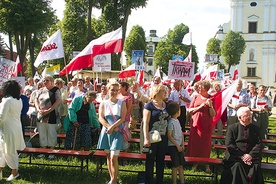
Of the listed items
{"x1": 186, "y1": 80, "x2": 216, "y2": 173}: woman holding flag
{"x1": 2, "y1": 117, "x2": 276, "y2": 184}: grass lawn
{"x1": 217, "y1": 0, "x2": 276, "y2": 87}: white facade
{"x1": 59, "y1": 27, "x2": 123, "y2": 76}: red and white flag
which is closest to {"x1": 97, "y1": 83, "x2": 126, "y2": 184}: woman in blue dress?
{"x1": 2, "y1": 117, "x2": 276, "y2": 184}: grass lawn

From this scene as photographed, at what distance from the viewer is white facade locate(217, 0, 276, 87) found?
70.1 m

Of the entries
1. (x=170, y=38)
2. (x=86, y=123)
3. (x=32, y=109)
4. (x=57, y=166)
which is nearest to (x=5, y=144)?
(x=57, y=166)

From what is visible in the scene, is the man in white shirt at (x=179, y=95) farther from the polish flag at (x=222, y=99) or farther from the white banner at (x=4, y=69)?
the white banner at (x=4, y=69)

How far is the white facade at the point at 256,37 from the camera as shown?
7012 cm

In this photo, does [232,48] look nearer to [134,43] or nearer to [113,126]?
[134,43]

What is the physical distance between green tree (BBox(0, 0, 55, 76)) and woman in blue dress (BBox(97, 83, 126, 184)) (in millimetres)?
26643

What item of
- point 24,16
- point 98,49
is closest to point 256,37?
point 24,16

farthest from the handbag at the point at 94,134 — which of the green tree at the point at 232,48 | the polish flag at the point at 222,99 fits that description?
the green tree at the point at 232,48

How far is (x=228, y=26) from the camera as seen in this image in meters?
75.7

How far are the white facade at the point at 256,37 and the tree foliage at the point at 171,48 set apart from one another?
1238 centimetres

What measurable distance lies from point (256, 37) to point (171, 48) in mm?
19532

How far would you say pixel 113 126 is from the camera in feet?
21.3

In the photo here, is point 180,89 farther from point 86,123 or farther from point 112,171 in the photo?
point 112,171

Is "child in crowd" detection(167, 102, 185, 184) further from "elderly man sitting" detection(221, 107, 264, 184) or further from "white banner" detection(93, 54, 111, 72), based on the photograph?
"white banner" detection(93, 54, 111, 72)
